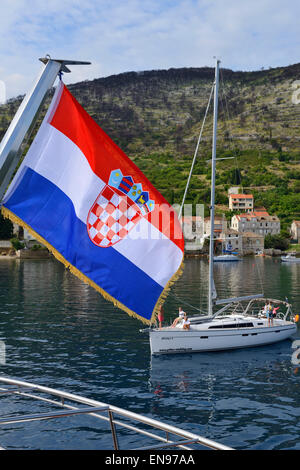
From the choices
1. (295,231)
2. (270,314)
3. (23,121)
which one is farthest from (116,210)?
(295,231)

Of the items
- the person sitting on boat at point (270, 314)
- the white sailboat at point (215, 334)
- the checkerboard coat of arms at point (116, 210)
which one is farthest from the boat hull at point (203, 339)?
the checkerboard coat of arms at point (116, 210)

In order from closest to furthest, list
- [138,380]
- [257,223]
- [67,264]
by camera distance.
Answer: [67,264] < [138,380] < [257,223]

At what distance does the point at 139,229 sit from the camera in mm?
11445

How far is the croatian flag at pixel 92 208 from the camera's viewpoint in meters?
8.70

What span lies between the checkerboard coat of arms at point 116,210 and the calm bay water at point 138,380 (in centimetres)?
776

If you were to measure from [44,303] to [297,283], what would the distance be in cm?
4040

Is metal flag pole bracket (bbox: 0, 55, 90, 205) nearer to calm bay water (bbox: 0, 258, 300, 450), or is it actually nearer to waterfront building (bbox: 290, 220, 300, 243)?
calm bay water (bbox: 0, 258, 300, 450)

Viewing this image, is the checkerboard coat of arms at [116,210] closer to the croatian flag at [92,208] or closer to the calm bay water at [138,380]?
the croatian flag at [92,208]

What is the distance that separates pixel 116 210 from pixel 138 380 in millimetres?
13563

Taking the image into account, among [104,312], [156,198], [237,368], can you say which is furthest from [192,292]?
[156,198]

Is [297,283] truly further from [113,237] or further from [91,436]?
[113,237]

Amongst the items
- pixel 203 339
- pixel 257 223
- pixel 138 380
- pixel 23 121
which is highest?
pixel 257 223

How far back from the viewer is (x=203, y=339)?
89.2 feet

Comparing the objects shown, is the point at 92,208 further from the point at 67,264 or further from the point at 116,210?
the point at 67,264
